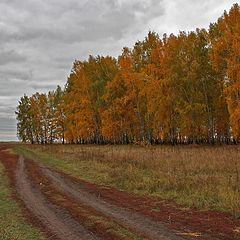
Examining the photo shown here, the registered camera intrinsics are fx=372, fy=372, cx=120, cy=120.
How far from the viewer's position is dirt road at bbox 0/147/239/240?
9625 mm

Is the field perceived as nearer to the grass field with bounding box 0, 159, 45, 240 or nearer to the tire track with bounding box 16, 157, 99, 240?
the grass field with bounding box 0, 159, 45, 240

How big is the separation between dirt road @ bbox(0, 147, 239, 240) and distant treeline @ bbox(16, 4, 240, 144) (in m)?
18.4

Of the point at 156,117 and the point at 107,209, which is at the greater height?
the point at 156,117

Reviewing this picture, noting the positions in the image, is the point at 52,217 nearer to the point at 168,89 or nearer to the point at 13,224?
the point at 13,224

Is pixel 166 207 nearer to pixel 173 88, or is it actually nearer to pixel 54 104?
pixel 173 88

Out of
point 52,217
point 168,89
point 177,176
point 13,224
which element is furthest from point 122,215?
point 168,89

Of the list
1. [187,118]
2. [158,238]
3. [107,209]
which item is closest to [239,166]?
[107,209]

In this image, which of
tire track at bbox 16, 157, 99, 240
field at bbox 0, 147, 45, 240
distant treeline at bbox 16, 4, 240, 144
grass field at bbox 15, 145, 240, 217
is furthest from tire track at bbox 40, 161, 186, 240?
distant treeline at bbox 16, 4, 240, 144

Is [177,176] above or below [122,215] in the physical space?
above

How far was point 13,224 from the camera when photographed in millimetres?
10891

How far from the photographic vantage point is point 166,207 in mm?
13312

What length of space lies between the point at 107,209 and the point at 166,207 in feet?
7.01

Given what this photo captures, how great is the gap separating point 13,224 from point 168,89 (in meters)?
31.9

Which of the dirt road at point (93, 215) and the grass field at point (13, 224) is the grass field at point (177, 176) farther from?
the grass field at point (13, 224)
